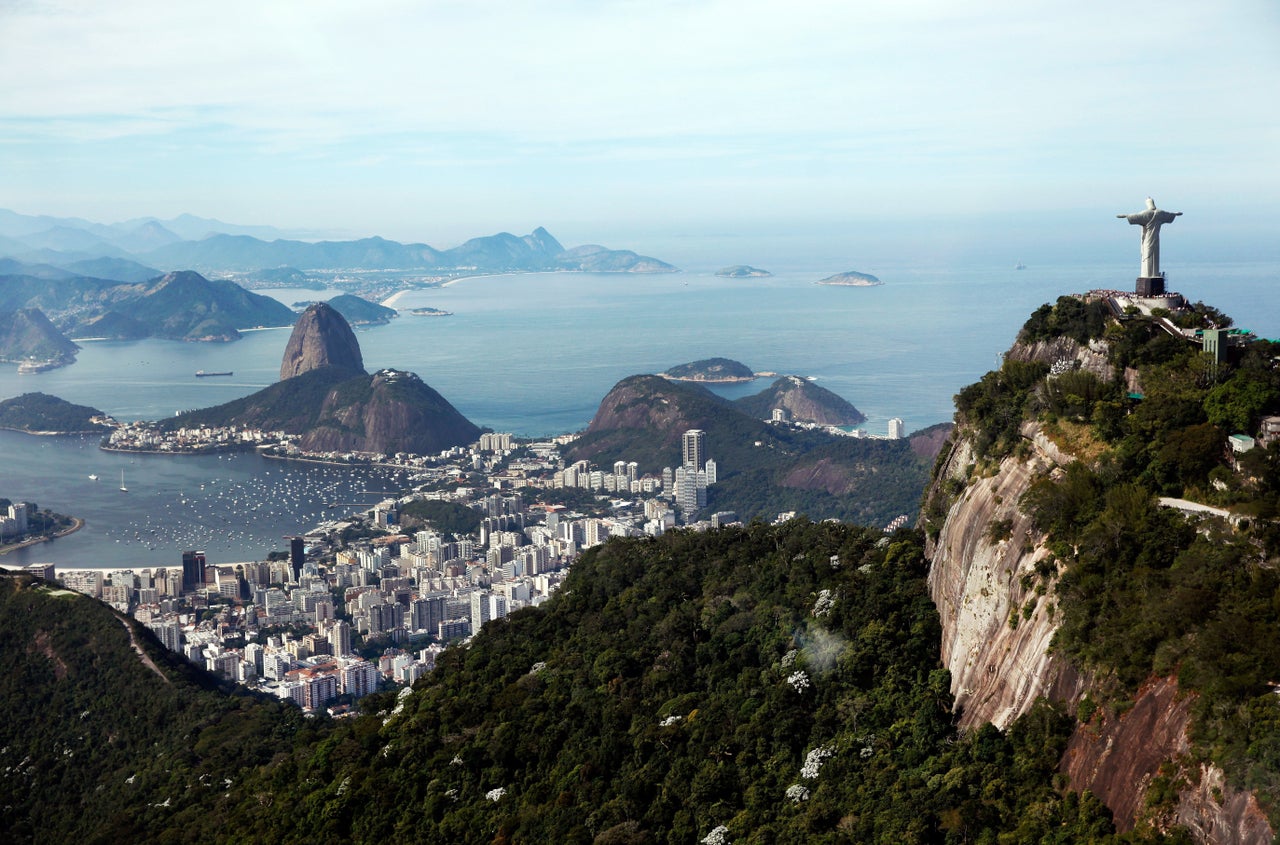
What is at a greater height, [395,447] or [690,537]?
[690,537]

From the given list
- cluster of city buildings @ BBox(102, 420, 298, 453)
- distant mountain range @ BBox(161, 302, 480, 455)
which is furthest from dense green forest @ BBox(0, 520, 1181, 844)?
cluster of city buildings @ BBox(102, 420, 298, 453)

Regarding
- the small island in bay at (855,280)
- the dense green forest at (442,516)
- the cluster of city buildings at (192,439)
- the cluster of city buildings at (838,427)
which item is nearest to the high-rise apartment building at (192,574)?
the dense green forest at (442,516)

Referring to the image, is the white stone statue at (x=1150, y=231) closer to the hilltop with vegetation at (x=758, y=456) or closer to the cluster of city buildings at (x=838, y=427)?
the hilltop with vegetation at (x=758, y=456)

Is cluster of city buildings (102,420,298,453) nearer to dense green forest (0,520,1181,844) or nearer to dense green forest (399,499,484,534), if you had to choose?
dense green forest (399,499,484,534)

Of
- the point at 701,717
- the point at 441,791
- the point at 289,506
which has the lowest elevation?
the point at 289,506

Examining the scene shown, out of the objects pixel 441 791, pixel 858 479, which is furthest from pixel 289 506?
pixel 441 791

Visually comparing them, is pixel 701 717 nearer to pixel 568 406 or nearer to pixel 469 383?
pixel 568 406
